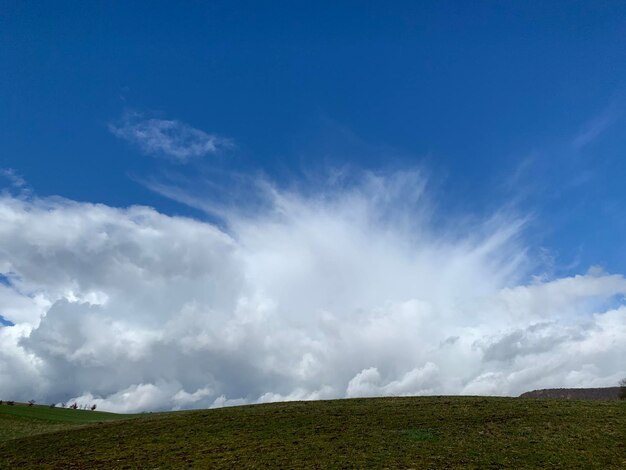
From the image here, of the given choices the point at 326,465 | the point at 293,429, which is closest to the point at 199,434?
the point at 293,429

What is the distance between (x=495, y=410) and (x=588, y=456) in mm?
11727

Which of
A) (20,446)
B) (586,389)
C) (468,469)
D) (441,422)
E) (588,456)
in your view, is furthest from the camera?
(586,389)

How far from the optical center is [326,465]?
22125mm

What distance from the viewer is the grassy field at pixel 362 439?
75.1 ft

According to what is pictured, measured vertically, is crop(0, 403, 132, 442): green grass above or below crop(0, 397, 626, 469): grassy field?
above

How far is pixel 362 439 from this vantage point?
27.1 metres

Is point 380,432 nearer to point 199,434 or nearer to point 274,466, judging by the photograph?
point 274,466

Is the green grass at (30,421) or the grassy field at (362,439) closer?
the grassy field at (362,439)

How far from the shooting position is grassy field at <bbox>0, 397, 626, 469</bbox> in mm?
22891

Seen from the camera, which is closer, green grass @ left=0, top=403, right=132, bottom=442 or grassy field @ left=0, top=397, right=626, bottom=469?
grassy field @ left=0, top=397, right=626, bottom=469

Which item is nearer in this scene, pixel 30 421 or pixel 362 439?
pixel 362 439

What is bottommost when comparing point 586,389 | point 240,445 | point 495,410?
point 240,445

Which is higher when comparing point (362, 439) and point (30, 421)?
point (30, 421)

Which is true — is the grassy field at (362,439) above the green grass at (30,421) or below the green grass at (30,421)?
below
